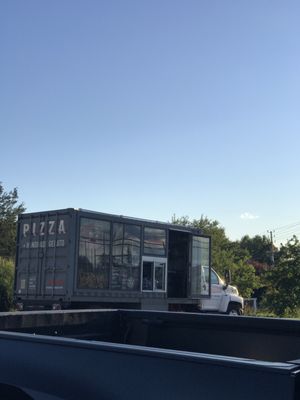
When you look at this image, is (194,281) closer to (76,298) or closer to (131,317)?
(76,298)

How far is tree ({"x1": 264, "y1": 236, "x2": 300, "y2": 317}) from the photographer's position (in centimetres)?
1430

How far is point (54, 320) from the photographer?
418 cm

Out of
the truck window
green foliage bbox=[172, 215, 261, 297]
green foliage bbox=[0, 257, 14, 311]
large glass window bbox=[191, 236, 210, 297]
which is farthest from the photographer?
green foliage bbox=[172, 215, 261, 297]

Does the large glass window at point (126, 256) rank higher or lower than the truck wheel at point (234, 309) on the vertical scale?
higher

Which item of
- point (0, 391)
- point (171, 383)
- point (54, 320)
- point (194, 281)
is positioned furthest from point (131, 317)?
point (194, 281)

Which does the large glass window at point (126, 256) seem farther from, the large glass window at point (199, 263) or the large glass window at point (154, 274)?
the large glass window at point (199, 263)

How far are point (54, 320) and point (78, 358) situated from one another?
1702 millimetres

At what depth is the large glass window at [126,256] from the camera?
15.4m

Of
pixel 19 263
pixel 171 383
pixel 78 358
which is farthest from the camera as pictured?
pixel 19 263

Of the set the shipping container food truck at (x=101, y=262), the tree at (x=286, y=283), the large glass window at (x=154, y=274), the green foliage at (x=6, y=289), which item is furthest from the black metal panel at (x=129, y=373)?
the green foliage at (x=6, y=289)

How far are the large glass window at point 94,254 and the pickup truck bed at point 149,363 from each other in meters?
10.3

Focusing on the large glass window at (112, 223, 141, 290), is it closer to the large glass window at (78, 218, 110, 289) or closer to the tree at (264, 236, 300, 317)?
the large glass window at (78, 218, 110, 289)

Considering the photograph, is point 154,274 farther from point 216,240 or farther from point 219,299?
point 216,240

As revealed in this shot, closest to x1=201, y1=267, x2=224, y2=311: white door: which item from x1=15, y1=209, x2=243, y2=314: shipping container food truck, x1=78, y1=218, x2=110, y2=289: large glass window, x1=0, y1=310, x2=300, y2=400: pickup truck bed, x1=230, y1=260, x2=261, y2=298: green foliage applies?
x1=15, y1=209, x2=243, y2=314: shipping container food truck
